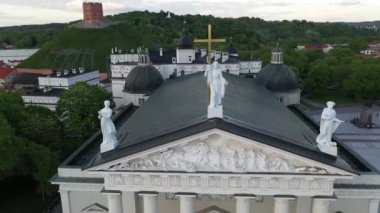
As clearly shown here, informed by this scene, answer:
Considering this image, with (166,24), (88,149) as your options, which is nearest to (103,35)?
(166,24)

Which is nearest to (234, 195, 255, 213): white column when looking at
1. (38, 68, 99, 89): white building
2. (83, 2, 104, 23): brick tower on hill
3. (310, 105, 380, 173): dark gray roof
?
(310, 105, 380, 173): dark gray roof

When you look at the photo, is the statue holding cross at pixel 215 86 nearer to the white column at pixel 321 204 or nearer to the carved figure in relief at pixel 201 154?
the carved figure in relief at pixel 201 154

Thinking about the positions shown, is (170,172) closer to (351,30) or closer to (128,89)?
(128,89)

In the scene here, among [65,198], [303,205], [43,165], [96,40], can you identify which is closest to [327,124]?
[303,205]

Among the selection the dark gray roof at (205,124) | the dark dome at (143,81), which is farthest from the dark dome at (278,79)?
the dark dome at (143,81)

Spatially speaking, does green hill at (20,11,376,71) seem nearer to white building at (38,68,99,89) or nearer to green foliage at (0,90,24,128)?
white building at (38,68,99,89)
